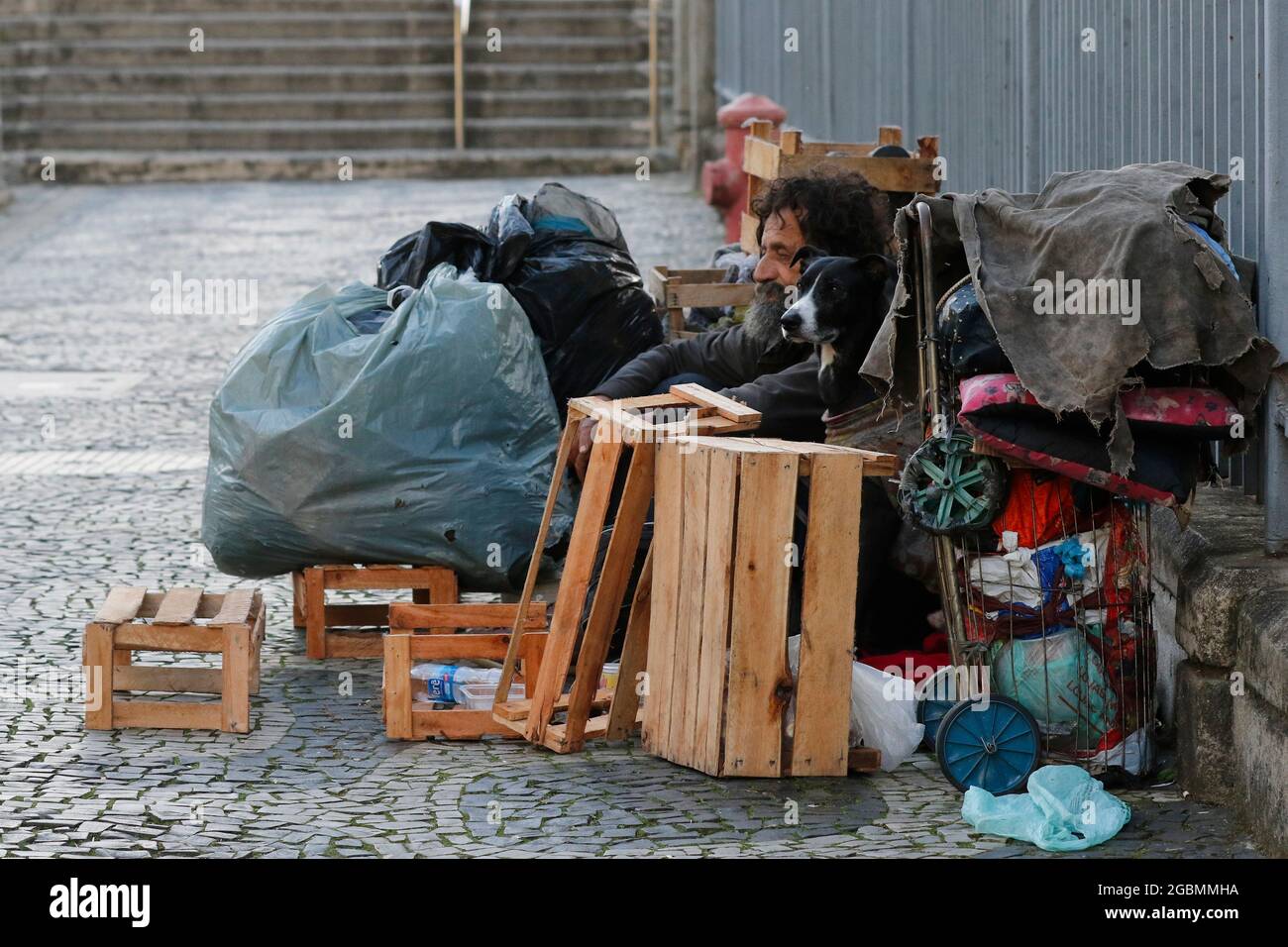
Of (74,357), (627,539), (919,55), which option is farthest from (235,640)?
(74,357)

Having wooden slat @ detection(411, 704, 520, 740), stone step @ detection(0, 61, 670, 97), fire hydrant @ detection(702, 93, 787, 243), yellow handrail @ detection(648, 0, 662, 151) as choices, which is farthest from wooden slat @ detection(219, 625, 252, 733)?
stone step @ detection(0, 61, 670, 97)

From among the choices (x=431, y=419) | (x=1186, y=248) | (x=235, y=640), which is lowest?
(x=235, y=640)

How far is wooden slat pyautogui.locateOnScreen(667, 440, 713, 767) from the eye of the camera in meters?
4.39

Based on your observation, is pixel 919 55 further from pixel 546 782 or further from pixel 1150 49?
pixel 546 782

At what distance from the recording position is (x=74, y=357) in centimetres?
1017

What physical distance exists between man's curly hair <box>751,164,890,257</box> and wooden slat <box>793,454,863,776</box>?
121 centimetres

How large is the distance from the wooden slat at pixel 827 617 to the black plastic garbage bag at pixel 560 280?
186 cm

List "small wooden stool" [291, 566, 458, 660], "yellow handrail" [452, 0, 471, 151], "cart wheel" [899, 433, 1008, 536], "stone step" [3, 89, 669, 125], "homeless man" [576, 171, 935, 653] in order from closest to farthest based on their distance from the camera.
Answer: "cart wheel" [899, 433, 1008, 536] → "homeless man" [576, 171, 935, 653] → "small wooden stool" [291, 566, 458, 660] → "yellow handrail" [452, 0, 471, 151] → "stone step" [3, 89, 669, 125]

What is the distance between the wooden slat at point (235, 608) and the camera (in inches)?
198

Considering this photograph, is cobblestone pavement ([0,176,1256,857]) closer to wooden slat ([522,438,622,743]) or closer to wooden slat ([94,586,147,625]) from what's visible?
wooden slat ([522,438,622,743])

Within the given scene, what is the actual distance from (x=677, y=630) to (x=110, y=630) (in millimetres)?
1465

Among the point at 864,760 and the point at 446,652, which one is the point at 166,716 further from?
the point at 864,760

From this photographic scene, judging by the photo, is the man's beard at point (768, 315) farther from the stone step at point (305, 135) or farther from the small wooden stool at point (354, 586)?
the stone step at point (305, 135)
